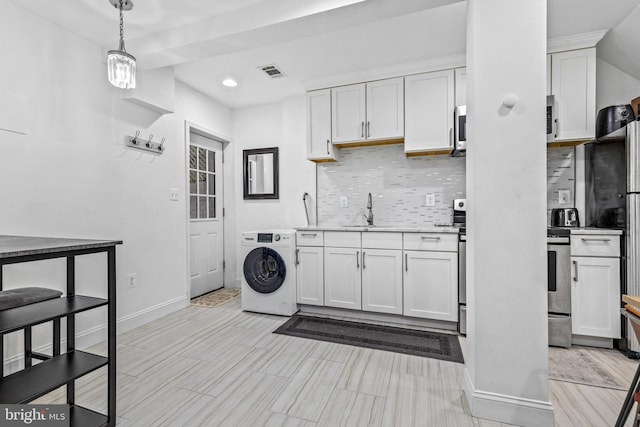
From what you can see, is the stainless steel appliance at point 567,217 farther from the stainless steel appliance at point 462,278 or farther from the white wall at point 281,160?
the white wall at point 281,160

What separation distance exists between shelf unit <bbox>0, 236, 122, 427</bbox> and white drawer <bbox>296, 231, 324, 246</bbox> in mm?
1910

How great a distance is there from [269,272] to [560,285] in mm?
2613

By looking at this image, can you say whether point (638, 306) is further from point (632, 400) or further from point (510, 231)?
point (510, 231)

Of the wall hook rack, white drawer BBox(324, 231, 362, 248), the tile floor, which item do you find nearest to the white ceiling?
the wall hook rack

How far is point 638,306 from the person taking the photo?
1.04 metres

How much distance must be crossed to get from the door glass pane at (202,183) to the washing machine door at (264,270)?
1.19 metres

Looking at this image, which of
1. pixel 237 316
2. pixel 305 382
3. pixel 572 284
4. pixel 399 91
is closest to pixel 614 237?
pixel 572 284

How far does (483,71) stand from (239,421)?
2.23 meters

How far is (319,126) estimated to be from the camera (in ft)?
11.1

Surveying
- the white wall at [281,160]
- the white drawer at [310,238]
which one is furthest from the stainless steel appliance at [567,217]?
the white wall at [281,160]

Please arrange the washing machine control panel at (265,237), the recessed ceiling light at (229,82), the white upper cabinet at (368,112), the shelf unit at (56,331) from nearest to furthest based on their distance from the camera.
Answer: the shelf unit at (56,331)
the white upper cabinet at (368,112)
the washing machine control panel at (265,237)
the recessed ceiling light at (229,82)

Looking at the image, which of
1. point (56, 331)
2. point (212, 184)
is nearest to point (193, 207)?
point (212, 184)

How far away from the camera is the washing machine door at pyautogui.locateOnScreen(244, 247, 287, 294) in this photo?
3.16 metres

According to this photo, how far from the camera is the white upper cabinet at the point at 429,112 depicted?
2918mm
